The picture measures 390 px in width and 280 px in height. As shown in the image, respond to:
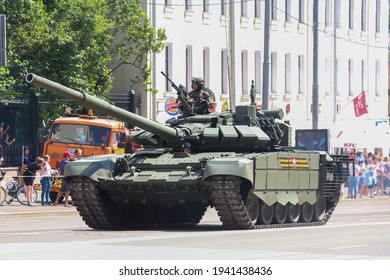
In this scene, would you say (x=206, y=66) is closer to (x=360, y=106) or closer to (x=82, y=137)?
(x=360, y=106)

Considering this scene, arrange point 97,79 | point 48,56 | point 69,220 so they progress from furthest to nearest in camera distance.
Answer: point 97,79 < point 48,56 < point 69,220

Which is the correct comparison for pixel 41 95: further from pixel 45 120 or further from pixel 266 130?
pixel 266 130

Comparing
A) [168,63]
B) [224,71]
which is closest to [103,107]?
[168,63]

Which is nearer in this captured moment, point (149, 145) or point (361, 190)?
point (149, 145)

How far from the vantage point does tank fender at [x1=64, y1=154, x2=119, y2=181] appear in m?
26.7

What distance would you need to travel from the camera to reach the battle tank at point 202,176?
25938mm

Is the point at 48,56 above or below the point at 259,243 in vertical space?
above

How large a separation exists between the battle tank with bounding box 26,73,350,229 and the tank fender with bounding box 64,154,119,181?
0.8 inches

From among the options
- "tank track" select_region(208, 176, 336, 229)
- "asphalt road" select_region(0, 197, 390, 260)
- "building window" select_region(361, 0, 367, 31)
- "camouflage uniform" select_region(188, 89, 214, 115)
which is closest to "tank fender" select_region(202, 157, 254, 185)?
"tank track" select_region(208, 176, 336, 229)

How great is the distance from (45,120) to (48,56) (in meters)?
2.78

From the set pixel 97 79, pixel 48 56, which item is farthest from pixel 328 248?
pixel 97 79

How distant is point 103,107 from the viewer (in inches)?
1014

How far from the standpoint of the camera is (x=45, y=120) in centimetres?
4534
